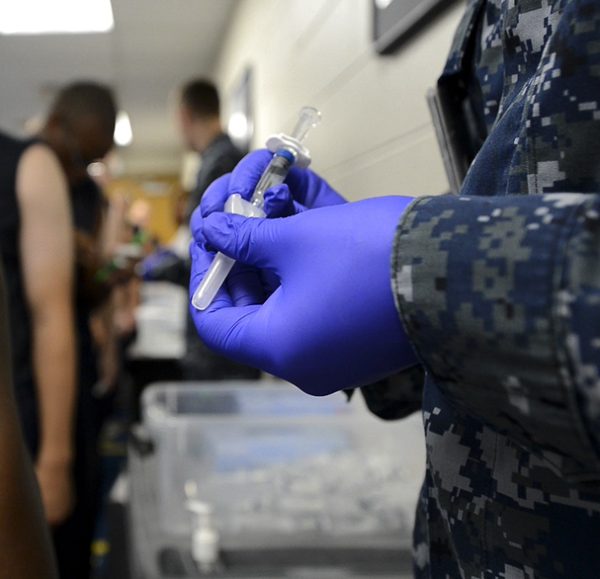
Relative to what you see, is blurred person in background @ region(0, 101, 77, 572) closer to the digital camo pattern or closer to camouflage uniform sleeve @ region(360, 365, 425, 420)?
camouflage uniform sleeve @ region(360, 365, 425, 420)

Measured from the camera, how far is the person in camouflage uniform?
1.24 ft

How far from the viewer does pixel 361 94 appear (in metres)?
1.62

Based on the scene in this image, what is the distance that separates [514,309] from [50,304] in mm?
1276

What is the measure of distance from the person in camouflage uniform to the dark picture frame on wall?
61 cm

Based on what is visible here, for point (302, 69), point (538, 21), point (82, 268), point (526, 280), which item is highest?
point (302, 69)

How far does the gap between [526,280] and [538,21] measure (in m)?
0.21

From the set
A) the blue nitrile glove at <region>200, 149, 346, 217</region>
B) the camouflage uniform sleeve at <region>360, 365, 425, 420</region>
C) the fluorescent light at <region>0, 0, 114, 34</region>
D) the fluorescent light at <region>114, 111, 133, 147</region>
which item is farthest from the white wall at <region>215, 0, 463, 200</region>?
the fluorescent light at <region>114, 111, 133, 147</region>

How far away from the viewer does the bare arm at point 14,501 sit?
55 centimetres

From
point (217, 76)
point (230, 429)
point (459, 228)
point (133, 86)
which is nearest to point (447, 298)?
point (459, 228)

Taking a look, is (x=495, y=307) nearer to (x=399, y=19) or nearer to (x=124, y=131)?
(x=399, y=19)

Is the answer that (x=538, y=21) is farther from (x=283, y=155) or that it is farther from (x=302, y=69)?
(x=302, y=69)

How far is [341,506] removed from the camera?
1232mm

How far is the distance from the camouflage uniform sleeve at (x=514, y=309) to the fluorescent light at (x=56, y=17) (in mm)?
3185

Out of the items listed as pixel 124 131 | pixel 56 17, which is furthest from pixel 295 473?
pixel 124 131
